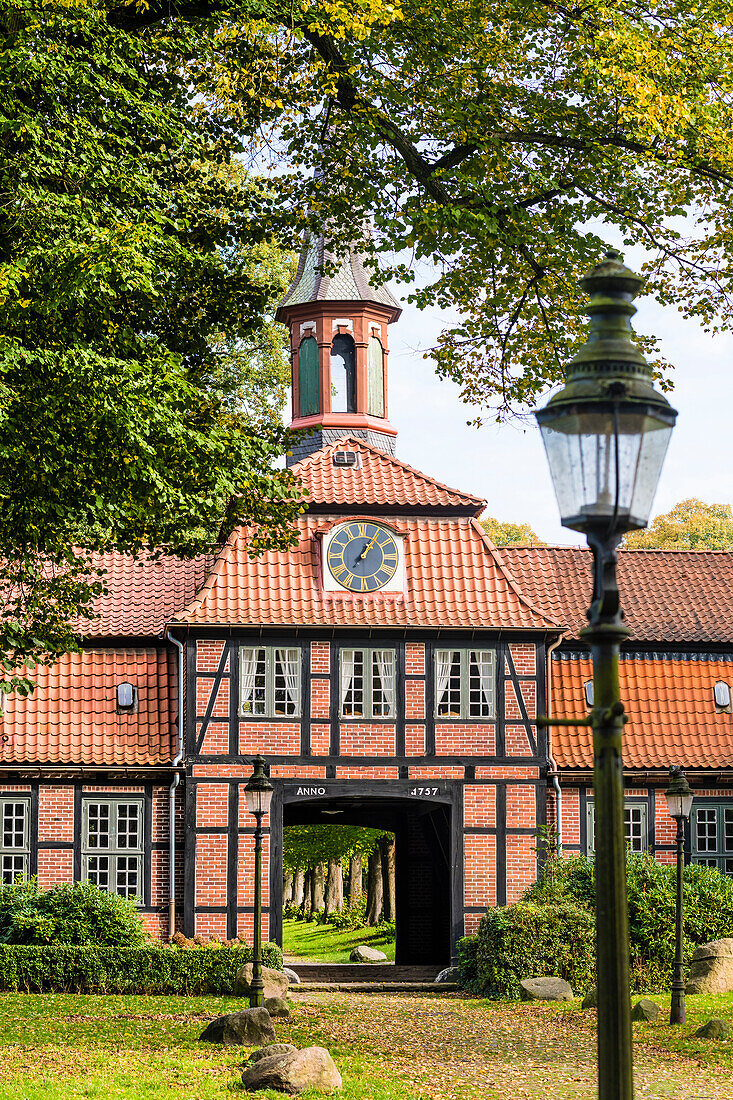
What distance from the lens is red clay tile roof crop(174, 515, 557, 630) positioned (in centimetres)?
2286

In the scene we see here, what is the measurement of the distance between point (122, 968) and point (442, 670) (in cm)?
717

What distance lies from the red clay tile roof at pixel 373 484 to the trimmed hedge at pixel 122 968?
786 cm

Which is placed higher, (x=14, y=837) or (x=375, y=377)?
(x=375, y=377)

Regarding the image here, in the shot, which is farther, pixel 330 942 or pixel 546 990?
pixel 330 942

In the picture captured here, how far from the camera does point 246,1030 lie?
14422 millimetres

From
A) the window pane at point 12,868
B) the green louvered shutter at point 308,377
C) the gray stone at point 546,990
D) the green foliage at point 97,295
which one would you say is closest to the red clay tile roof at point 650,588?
the green louvered shutter at point 308,377

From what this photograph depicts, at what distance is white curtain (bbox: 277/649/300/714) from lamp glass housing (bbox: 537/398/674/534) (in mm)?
18125

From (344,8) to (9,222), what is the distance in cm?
340

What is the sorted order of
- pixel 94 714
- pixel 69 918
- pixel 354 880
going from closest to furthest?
pixel 69 918 → pixel 94 714 → pixel 354 880

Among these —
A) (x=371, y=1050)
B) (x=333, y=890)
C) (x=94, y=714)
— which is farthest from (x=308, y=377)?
(x=333, y=890)

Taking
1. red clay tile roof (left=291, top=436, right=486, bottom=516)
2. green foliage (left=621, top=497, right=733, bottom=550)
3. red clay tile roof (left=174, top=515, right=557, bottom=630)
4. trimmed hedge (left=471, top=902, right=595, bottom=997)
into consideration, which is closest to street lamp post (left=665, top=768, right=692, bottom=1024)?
trimmed hedge (left=471, top=902, right=595, bottom=997)

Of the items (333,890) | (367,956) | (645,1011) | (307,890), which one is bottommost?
(307,890)

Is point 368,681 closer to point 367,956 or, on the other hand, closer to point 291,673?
point 291,673

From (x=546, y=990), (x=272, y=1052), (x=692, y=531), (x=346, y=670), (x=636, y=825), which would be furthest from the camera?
(x=692, y=531)
